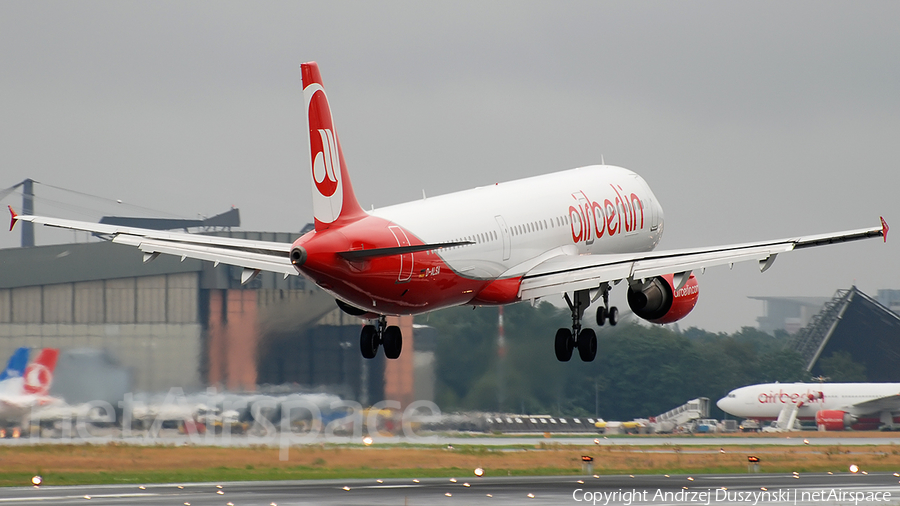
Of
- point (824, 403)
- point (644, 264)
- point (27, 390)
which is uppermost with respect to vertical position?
point (644, 264)

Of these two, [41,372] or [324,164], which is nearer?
[324,164]

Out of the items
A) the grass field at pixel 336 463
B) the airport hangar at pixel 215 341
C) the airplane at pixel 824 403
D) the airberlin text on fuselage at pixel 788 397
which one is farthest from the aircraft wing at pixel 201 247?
the airberlin text on fuselage at pixel 788 397

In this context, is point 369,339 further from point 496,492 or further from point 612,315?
point 496,492

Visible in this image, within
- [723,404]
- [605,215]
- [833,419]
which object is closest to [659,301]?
[605,215]

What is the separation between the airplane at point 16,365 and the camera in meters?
56.2

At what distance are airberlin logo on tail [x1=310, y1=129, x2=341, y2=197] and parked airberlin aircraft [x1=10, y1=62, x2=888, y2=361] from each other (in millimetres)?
25

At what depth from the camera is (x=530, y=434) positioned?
63.6m

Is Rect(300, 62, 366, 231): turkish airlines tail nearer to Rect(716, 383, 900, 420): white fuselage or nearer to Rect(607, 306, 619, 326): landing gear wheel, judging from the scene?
Rect(607, 306, 619, 326): landing gear wheel

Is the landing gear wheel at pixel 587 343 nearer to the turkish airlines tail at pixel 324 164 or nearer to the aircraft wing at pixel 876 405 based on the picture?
the turkish airlines tail at pixel 324 164

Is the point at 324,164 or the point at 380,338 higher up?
the point at 324,164

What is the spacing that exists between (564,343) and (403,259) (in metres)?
9.52

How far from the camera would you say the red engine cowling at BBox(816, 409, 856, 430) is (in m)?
87.9

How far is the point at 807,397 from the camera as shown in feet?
288

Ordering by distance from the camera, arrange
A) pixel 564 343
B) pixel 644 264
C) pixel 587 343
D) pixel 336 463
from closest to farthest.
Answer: pixel 644 264 < pixel 587 343 < pixel 564 343 < pixel 336 463
